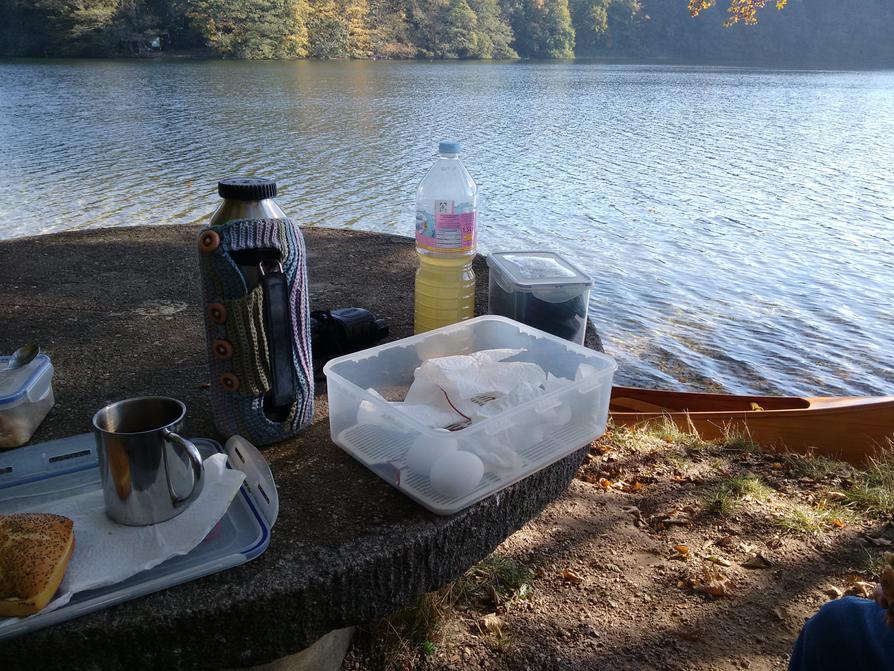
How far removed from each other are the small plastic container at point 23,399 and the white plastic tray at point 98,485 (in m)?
0.06

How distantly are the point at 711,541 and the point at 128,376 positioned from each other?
8.19 feet

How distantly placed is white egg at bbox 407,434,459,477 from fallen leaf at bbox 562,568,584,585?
1569mm

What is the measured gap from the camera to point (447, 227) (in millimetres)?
1996

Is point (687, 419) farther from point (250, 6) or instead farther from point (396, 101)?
point (250, 6)

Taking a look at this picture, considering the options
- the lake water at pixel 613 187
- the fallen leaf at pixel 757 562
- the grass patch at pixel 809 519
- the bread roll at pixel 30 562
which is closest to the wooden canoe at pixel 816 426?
the grass patch at pixel 809 519

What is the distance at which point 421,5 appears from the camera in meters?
56.6

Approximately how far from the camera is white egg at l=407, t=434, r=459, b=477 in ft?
4.29

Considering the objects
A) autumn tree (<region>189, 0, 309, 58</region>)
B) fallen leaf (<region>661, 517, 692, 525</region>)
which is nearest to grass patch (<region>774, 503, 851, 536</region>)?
fallen leaf (<region>661, 517, 692, 525</region>)

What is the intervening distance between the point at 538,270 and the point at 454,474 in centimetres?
102

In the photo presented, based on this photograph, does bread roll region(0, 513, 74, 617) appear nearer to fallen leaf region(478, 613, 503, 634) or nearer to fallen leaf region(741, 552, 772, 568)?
fallen leaf region(478, 613, 503, 634)

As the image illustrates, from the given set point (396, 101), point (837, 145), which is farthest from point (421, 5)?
point (837, 145)

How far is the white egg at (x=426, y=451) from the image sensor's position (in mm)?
1307

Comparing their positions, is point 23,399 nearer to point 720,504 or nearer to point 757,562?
point 757,562

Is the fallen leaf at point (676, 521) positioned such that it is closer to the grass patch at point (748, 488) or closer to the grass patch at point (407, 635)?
the grass patch at point (748, 488)
